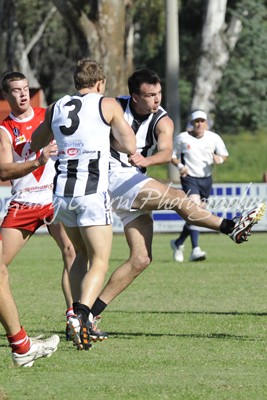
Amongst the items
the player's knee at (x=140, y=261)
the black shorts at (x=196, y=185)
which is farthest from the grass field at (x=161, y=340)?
the black shorts at (x=196, y=185)

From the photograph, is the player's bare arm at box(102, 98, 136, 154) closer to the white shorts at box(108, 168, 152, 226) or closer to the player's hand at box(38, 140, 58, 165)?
the player's hand at box(38, 140, 58, 165)

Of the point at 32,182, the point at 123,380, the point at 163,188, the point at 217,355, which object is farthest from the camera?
the point at 32,182

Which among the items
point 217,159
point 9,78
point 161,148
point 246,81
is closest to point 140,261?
point 161,148

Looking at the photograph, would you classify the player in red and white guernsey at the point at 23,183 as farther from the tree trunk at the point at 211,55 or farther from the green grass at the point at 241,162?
the green grass at the point at 241,162

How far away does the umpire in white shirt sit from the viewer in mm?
16922

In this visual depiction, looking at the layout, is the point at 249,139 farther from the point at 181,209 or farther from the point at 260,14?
the point at 181,209

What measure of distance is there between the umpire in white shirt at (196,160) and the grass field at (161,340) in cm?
77

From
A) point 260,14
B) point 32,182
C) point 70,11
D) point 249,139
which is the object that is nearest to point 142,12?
point 260,14

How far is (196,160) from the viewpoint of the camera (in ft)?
56.4

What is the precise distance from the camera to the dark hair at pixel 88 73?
859 cm

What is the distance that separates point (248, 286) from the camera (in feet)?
44.8

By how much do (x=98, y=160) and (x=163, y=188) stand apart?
0.75 meters

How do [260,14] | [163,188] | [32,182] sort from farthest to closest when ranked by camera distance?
[260,14], [32,182], [163,188]

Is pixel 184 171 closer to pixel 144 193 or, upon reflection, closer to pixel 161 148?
pixel 161 148
